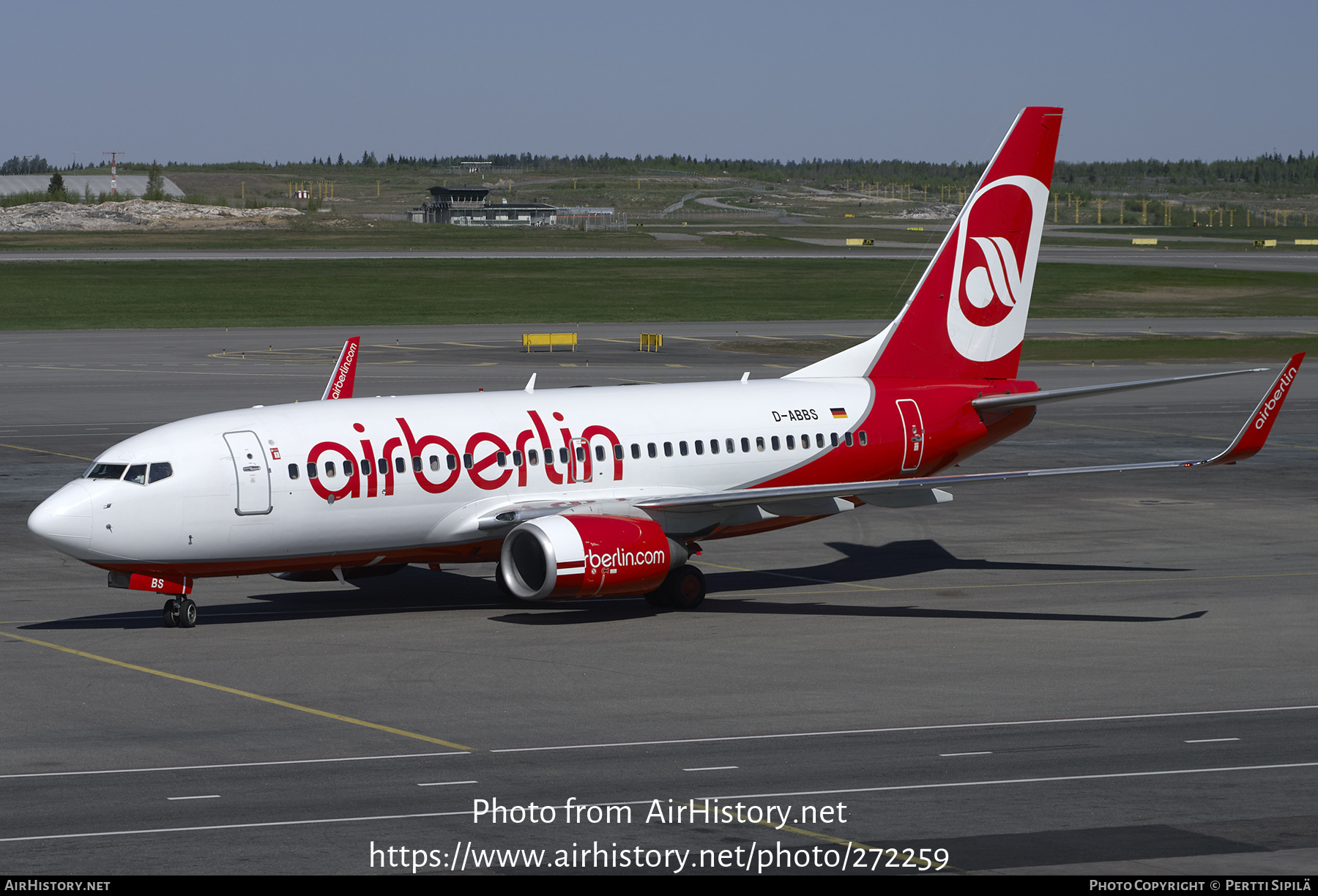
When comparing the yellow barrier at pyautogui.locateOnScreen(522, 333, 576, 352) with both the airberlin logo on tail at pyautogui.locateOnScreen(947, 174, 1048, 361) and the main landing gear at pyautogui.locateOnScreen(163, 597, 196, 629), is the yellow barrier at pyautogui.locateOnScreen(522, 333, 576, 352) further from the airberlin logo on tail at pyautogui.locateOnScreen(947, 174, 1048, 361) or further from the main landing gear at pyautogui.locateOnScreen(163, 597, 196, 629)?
the main landing gear at pyautogui.locateOnScreen(163, 597, 196, 629)

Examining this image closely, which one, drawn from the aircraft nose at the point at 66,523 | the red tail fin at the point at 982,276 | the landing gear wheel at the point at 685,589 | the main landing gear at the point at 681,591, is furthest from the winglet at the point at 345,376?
the red tail fin at the point at 982,276

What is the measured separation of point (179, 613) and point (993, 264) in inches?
784

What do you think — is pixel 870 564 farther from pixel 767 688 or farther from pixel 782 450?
pixel 767 688

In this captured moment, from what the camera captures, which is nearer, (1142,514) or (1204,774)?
(1204,774)

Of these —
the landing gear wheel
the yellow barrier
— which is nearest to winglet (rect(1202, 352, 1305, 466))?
the landing gear wheel

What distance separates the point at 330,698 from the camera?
25609 millimetres

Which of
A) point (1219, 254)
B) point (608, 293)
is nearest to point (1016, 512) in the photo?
point (608, 293)

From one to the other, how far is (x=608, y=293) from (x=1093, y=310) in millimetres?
38050

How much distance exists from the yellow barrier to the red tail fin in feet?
178

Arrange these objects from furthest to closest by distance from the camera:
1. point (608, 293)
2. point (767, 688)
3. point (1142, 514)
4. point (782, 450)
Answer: point (608, 293) < point (1142, 514) < point (782, 450) < point (767, 688)

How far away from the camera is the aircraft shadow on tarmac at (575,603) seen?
105 feet

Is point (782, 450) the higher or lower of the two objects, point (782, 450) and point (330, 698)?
the higher

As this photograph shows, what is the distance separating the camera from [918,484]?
31.8 metres

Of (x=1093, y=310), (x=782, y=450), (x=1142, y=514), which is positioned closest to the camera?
(x=782, y=450)
